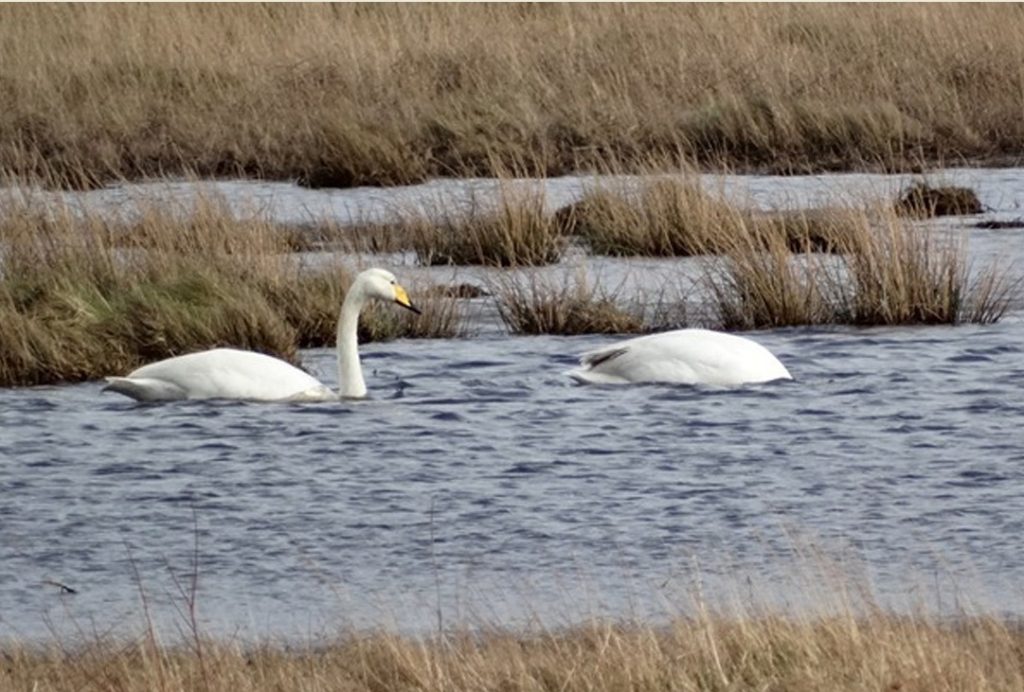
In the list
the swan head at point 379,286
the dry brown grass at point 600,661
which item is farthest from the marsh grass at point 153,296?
the dry brown grass at point 600,661

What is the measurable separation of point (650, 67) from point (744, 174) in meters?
2.68

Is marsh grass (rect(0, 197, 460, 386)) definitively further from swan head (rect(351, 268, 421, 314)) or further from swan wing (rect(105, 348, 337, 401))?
swan head (rect(351, 268, 421, 314))

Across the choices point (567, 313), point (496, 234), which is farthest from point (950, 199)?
point (567, 313)

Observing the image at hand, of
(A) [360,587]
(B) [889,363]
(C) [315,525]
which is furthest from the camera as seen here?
(B) [889,363]

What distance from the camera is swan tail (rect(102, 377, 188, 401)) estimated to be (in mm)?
10172

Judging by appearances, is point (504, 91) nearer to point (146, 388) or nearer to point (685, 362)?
point (685, 362)

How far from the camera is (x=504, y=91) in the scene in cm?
2144

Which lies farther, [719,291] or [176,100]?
[176,100]

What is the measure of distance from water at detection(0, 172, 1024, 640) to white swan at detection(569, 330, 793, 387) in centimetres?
7

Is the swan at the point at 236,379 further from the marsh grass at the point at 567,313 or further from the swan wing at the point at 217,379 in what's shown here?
the marsh grass at the point at 567,313

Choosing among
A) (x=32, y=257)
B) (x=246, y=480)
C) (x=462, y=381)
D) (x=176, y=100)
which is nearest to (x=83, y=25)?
(x=176, y=100)

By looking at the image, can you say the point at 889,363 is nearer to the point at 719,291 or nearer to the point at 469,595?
the point at 719,291

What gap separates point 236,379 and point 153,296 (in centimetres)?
164

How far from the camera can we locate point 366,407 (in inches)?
405
